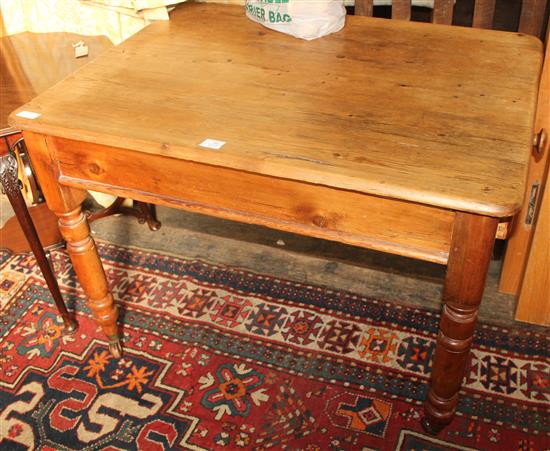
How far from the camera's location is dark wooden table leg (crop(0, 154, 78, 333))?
1.73 meters

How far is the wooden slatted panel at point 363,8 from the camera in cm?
208

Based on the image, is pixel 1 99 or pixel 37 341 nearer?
pixel 1 99

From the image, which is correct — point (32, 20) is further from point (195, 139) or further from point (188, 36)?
point (195, 139)

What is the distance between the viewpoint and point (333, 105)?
1547 mm

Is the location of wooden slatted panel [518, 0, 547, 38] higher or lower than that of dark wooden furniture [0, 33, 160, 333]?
higher

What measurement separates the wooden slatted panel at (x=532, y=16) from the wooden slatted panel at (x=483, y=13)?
0.09 meters

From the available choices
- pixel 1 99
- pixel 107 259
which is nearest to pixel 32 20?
pixel 1 99

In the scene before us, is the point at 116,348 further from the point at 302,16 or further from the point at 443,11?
the point at 443,11

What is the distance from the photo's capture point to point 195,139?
4.68 feet

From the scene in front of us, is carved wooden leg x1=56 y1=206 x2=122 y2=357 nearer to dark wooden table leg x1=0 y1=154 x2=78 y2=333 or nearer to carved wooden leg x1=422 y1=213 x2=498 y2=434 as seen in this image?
dark wooden table leg x1=0 y1=154 x2=78 y2=333

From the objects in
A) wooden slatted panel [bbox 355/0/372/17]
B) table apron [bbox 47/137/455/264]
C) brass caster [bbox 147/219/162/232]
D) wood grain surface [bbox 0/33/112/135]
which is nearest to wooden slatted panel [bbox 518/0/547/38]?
wooden slatted panel [bbox 355/0/372/17]

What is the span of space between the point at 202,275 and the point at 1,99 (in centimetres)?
88

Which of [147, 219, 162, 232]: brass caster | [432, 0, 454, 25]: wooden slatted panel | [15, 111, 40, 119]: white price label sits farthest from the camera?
[147, 219, 162, 232]: brass caster

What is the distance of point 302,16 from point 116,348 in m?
1.15
